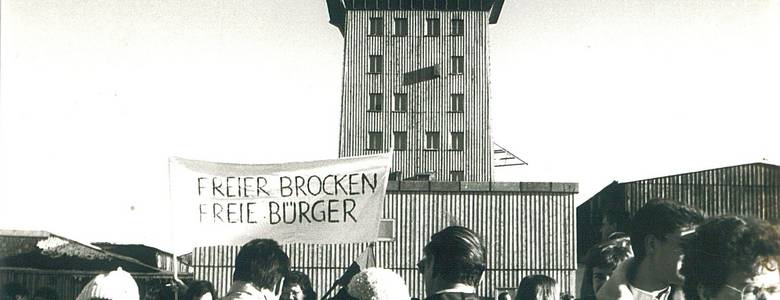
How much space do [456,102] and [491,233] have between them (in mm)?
13668

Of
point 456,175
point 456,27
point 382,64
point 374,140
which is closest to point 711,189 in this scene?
point 456,175

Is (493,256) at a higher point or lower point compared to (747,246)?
lower

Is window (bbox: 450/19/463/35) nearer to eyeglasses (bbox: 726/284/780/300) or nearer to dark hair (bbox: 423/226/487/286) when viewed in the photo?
dark hair (bbox: 423/226/487/286)

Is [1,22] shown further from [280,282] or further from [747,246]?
[747,246]

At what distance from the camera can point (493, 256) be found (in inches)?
1383

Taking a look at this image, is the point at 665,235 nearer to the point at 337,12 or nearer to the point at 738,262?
the point at 738,262

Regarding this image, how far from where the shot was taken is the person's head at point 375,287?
579cm

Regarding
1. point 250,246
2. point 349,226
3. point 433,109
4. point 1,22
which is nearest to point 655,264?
point 250,246

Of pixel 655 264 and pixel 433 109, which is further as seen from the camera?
pixel 433 109

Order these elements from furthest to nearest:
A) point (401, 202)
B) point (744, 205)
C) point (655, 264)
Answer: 1. point (744, 205)
2. point (401, 202)
3. point (655, 264)

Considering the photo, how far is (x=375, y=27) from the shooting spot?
48.6 metres

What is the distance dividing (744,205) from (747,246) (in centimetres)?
3692

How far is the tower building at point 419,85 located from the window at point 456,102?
5 centimetres

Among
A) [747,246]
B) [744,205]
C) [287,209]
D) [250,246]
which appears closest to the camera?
[747,246]
